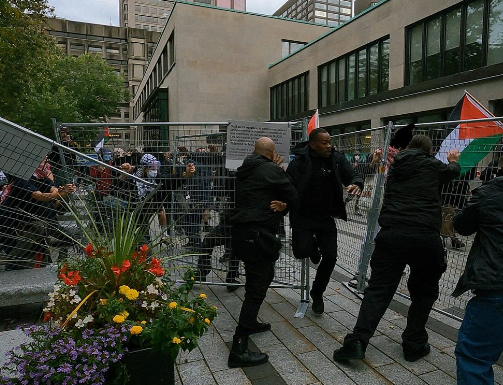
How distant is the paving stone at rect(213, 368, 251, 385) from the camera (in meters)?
3.08

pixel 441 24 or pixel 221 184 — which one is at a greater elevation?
pixel 441 24

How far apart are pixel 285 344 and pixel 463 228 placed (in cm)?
191

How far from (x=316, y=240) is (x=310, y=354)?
3.88 ft

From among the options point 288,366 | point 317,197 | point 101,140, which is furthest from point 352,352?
point 101,140

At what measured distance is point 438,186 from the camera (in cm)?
328

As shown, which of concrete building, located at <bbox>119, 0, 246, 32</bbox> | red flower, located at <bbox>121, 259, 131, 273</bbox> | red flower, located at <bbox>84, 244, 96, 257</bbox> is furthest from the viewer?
concrete building, located at <bbox>119, 0, 246, 32</bbox>

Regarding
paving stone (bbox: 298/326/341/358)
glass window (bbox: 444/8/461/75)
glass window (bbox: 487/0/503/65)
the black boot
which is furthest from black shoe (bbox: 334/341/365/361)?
glass window (bbox: 444/8/461/75)

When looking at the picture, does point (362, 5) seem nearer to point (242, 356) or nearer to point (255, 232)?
point (255, 232)

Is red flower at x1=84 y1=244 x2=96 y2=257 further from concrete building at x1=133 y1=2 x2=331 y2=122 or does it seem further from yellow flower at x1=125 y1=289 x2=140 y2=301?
concrete building at x1=133 y1=2 x2=331 y2=122

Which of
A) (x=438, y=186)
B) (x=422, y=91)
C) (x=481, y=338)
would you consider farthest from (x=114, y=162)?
(x=422, y=91)

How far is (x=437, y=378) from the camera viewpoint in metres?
3.12

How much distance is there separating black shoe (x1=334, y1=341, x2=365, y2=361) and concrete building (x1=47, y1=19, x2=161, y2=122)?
78.0 m

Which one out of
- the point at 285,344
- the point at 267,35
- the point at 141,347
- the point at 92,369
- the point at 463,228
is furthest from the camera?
the point at 267,35

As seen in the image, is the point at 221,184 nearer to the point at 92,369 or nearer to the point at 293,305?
the point at 293,305
